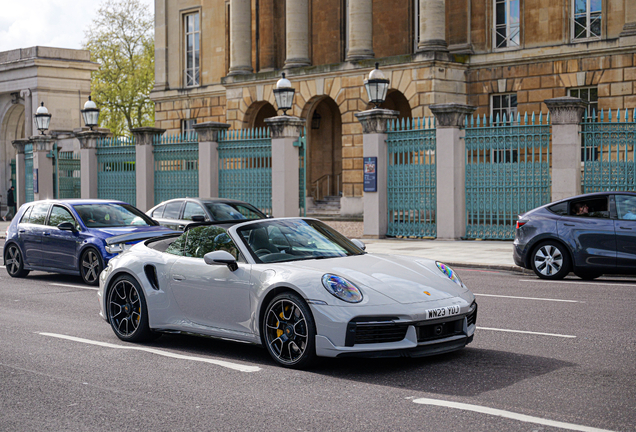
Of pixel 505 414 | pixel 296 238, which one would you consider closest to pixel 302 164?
pixel 296 238

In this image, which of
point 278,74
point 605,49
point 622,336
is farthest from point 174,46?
point 622,336

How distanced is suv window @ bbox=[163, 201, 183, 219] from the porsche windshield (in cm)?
1087

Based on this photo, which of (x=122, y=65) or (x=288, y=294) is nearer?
(x=288, y=294)

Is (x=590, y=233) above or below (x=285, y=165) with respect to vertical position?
below

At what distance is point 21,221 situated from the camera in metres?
16.0

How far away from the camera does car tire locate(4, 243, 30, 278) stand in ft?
51.5

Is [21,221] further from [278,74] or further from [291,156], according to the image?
[278,74]

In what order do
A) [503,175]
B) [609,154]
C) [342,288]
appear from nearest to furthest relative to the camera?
1. [342,288]
2. [609,154]
3. [503,175]

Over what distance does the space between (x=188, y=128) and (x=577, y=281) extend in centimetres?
3373

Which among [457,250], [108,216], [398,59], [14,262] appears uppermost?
[398,59]

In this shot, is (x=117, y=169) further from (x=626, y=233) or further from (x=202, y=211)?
(x=626, y=233)

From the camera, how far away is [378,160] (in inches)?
937

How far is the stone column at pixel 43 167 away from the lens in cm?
3625

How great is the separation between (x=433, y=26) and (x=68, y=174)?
1705 cm
